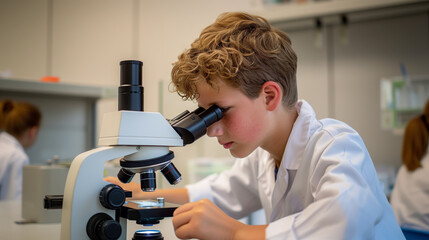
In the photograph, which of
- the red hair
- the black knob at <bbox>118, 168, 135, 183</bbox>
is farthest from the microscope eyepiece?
the red hair

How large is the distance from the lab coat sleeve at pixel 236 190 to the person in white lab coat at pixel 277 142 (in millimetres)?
184

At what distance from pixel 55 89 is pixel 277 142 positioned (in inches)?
70.6

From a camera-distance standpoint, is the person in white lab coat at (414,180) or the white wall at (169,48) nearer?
the person in white lab coat at (414,180)

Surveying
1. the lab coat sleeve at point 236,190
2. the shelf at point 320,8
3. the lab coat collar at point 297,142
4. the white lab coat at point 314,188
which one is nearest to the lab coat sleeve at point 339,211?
the white lab coat at point 314,188

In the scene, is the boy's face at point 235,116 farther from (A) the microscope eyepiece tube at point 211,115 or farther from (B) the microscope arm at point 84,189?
(B) the microscope arm at point 84,189

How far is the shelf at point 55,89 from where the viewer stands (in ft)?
7.50

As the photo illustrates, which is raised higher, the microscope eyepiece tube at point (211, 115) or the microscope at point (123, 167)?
the microscope eyepiece tube at point (211, 115)

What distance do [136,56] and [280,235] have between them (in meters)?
3.48

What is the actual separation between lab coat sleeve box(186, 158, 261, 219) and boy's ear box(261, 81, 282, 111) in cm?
36

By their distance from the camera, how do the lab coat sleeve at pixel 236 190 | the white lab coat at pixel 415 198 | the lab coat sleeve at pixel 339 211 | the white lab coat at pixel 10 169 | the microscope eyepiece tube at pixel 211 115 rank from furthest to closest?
the white lab coat at pixel 10 169 → the white lab coat at pixel 415 198 → the lab coat sleeve at pixel 236 190 → the microscope eyepiece tube at pixel 211 115 → the lab coat sleeve at pixel 339 211

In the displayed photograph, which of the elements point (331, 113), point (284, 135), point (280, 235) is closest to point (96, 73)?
point (331, 113)

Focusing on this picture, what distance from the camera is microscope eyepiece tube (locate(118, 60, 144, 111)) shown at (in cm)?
70

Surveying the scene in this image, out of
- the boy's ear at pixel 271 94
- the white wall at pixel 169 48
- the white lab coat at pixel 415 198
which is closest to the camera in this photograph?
the boy's ear at pixel 271 94

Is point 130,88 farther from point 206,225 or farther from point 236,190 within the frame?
point 236,190
